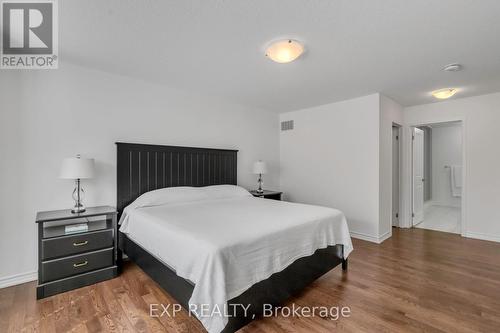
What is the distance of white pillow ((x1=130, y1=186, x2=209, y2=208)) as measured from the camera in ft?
9.19

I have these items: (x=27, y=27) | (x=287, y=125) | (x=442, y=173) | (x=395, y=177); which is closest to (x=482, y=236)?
(x=395, y=177)

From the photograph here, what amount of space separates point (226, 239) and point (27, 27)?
2.48 metres

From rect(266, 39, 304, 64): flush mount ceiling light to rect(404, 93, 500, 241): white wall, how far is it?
11.8ft

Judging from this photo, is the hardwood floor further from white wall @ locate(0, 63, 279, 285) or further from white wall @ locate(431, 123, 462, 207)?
white wall @ locate(431, 123, 462, 207)

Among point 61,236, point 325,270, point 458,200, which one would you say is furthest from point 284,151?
point 458,200

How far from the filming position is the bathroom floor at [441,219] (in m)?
4.53

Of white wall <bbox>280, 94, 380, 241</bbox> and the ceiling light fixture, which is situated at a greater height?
the ceiling light fixture

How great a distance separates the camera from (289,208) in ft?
8.91

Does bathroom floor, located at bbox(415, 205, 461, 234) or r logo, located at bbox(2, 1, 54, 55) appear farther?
bathroom floor, located at bbox(415, 205, 461, 234)

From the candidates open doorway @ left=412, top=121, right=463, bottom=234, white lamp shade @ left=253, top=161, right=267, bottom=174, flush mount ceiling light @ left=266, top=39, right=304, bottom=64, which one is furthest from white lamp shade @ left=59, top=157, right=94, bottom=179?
open doorway @ left=412, top=121, right=463, bottom=234

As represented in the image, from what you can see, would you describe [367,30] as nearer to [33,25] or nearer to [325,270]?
[325,270]

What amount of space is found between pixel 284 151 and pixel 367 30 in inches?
128

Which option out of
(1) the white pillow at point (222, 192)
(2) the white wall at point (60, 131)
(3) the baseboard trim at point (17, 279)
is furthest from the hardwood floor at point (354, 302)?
(1) the white pillow at point (222, 192)

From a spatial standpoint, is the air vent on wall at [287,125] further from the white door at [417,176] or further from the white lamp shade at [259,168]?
the white door at [417,176]
